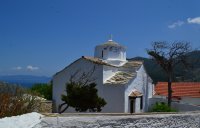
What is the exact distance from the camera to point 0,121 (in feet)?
22.4

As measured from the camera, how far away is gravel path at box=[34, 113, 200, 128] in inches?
297

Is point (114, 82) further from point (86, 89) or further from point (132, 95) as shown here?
point (86, 89)

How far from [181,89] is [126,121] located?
38196mm

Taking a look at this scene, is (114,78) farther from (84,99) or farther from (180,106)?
(84,99)

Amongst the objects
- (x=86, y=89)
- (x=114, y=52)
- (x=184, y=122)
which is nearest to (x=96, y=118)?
(x=184, y=122)

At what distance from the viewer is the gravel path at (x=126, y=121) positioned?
24.7 feet

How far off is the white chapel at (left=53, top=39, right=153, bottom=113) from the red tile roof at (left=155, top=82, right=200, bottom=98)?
29.5 ft

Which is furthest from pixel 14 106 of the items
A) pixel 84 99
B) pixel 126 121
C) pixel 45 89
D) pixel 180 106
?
pixel 45 89

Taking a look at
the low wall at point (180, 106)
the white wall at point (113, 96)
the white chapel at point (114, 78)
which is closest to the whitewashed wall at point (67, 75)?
the white chapel at point (114, 78)

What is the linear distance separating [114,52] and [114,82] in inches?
204

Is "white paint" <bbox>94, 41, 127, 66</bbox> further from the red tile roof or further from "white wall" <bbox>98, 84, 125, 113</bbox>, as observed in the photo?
the red tile roof

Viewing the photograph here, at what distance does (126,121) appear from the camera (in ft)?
28.3

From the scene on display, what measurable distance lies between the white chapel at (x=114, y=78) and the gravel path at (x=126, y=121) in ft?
64.7

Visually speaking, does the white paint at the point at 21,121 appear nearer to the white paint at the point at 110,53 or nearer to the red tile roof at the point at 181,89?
the white paint at the point at 110,53
